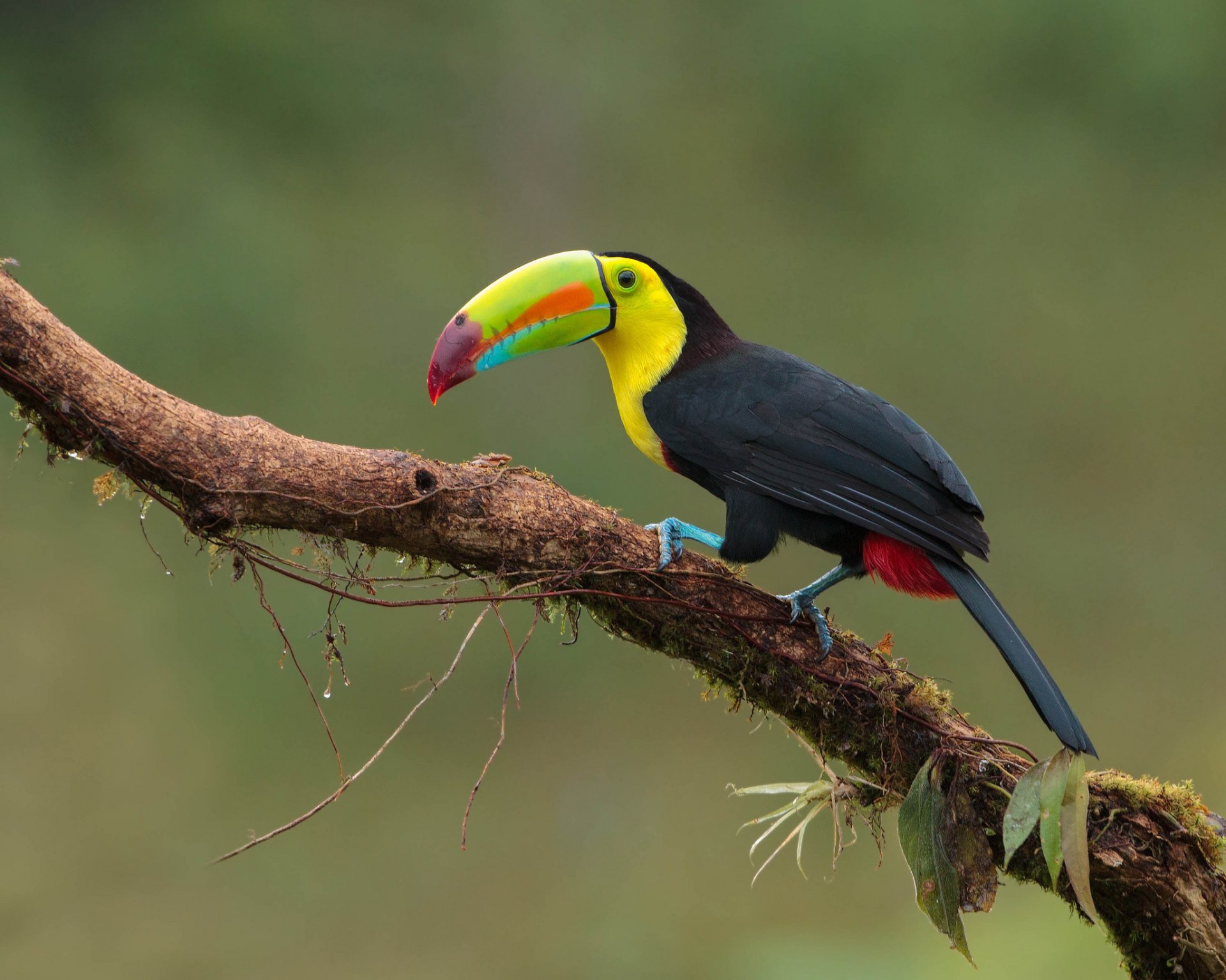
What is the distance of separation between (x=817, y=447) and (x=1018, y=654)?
56 centimetres

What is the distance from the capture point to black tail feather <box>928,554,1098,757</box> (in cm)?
187

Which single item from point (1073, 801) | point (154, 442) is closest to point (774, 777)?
point (1073, 801)

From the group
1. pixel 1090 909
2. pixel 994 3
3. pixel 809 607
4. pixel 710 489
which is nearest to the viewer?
pixel 1090 909

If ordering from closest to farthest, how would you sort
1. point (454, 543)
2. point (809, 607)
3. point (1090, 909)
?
point (1090, 909) → point (454, 543) → point (809, 607)

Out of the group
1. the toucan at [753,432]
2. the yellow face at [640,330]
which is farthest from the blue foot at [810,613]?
the yellow face at [640,330]

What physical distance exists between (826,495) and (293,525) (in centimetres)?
98

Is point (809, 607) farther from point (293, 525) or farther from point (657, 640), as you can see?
point (293, 525)

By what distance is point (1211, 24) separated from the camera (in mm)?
7133

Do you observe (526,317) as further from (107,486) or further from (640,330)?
(107,486)

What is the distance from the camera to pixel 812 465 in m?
2.27

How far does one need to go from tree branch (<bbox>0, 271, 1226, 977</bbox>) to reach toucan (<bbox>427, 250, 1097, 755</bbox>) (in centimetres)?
10

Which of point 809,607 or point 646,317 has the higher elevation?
point 646,317

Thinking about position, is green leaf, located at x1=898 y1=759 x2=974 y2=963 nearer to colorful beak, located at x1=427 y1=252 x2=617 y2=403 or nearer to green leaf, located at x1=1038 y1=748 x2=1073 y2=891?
green leaf, located at x1=1038 y1=748 x2=1073 y2=891

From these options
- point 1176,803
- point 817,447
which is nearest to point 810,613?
point 817,447
